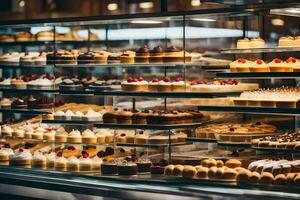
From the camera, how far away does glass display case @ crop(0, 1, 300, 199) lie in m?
7.30

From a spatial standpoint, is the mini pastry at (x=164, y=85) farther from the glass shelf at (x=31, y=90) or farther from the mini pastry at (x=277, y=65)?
the glass shelf at (x=31, y=90)

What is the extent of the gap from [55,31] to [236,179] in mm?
3752

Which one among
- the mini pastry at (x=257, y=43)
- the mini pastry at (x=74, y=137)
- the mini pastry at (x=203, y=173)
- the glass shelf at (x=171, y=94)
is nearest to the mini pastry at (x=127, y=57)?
the glass shelf at (x=171, y=94)

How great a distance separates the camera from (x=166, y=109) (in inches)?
337

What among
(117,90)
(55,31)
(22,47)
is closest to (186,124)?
(117,90)

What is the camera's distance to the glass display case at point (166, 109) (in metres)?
7.30

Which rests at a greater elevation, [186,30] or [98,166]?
[186,30]

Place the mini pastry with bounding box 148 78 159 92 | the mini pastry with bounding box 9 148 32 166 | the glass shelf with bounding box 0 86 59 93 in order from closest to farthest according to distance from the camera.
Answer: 1. the mini pastry with bounding box 148 78 159 92
2. the mini pastry with bounding box 9 148 32 166
3. the glass shelf with bounding box 0 86 59 93

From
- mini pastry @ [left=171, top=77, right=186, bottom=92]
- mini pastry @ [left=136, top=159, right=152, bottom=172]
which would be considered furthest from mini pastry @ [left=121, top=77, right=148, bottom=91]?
mini pastry @ [left=136, top=159, right=152, bottom=172]

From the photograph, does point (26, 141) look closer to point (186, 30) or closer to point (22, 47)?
point (22, 47)

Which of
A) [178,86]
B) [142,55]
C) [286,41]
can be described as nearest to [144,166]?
[178,86]

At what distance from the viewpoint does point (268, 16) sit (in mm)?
7977

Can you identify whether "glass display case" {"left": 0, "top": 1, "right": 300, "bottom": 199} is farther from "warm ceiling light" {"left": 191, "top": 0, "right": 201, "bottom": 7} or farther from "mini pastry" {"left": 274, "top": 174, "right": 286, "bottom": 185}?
"warm ceiling light" {"left": 191, "top": 0, "right": 201, "bottom": 7}

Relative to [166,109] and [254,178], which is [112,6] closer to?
[166,109]
